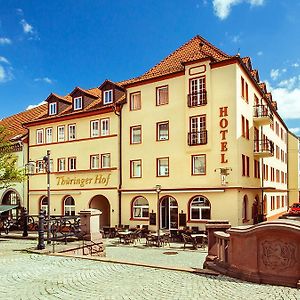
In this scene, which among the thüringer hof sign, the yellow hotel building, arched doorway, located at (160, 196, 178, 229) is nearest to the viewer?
the yellow hotel building

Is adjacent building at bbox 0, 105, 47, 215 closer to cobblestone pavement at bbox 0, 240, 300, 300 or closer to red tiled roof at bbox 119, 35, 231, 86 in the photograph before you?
red tiled roof at bbox 119, 35, 231, 86

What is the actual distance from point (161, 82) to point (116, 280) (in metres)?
18.8

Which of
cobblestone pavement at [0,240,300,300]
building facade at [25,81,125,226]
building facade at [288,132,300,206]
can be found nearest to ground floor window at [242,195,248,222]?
building facade at [25,81,125,226]

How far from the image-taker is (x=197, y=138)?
2511cm

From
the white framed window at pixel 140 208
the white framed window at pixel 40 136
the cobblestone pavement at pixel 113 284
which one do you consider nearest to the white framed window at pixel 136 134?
the white framed window at pixel 140 208

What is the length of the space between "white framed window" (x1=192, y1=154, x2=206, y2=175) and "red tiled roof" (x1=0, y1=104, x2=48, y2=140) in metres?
17.1

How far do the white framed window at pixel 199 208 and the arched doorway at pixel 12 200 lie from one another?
677 inches

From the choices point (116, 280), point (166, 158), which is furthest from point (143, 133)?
point (116, 280)

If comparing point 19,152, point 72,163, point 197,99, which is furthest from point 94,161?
point 197,99

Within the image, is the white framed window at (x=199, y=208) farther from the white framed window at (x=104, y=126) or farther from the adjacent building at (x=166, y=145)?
the white framed window at (x=104, y=126)

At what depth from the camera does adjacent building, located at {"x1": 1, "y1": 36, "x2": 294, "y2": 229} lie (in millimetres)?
24297

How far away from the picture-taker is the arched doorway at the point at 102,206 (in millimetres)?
30438

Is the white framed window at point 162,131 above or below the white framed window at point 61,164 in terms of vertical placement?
above

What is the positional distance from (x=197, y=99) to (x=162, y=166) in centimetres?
531
